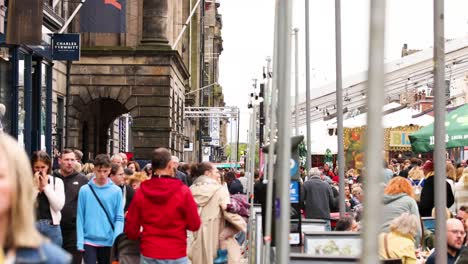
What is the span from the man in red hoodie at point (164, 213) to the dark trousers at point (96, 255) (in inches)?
60.5

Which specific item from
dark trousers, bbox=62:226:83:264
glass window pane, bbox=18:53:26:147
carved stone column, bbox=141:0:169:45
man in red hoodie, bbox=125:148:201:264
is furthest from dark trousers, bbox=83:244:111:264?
carved stone column, bbox=141:0:169:45

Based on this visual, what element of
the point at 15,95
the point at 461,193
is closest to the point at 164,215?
the point at 461,193

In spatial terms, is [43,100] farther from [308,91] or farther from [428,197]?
[428,197]

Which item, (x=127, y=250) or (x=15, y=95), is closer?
(x=127, y=250)

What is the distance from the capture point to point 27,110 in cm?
2131

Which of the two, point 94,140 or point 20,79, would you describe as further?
point 94,140

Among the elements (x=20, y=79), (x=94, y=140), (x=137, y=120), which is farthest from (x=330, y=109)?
(x=20, y=79)

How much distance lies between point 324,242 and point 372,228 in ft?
21.1

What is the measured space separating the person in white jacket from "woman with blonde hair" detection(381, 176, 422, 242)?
347 cm

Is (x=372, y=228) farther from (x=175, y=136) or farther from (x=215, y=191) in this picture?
(x=175, y=136)

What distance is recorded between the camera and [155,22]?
157 feet

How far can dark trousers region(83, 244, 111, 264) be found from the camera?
11.3 metres

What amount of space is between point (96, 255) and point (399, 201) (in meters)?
3.37

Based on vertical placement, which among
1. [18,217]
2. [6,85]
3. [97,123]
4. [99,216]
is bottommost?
[99,216]
